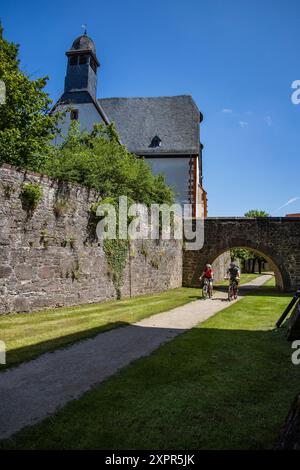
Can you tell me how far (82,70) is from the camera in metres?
32.6

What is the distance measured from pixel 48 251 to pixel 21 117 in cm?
552

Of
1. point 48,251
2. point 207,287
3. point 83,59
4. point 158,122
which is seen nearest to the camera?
point 48,251

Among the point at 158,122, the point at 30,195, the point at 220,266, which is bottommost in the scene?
the point at 220,266

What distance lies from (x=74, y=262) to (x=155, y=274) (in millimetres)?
6821

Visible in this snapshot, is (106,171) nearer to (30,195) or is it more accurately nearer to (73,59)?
(30,195)

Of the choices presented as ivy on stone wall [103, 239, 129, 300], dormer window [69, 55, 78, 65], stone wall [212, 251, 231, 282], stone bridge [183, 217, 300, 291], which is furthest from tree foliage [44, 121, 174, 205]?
dormer window [69, 55, 78, 65]

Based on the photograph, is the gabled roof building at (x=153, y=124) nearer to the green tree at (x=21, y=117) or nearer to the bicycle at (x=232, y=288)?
the bicycle at (x=232, y=288)

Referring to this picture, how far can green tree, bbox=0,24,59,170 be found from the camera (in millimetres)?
13164

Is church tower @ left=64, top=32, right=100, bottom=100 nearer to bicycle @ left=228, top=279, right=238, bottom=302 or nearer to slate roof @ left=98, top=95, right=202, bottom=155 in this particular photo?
slate roof @ left=98, top=95, right=202, bottom=155

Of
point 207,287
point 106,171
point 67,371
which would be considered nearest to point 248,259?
point 207,287

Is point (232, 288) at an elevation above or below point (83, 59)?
below

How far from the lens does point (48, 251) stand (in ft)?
38.0

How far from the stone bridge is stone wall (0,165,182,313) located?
28.7 feet
